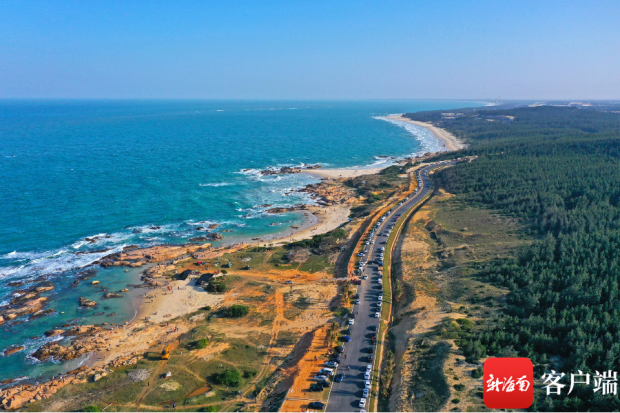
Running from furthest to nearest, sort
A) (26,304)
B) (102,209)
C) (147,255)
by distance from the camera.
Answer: (102,209), (147,255), (26,304)

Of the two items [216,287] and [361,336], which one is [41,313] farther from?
[361,336]

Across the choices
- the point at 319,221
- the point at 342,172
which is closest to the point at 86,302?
the point at 319,221

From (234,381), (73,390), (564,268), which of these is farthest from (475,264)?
(73,390)

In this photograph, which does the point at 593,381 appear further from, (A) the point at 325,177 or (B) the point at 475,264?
(A) the point at 325,177

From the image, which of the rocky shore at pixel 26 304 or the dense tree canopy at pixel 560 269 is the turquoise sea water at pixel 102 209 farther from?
the dense tree canopy at pixel 560 269

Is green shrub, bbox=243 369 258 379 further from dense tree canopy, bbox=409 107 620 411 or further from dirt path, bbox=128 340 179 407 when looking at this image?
dense tree canopy, bbox=409 107 620 411

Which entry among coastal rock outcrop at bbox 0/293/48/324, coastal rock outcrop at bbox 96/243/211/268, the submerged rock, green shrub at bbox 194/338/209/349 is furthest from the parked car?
coastal rock outcrop at bbox 96/243/211/268
